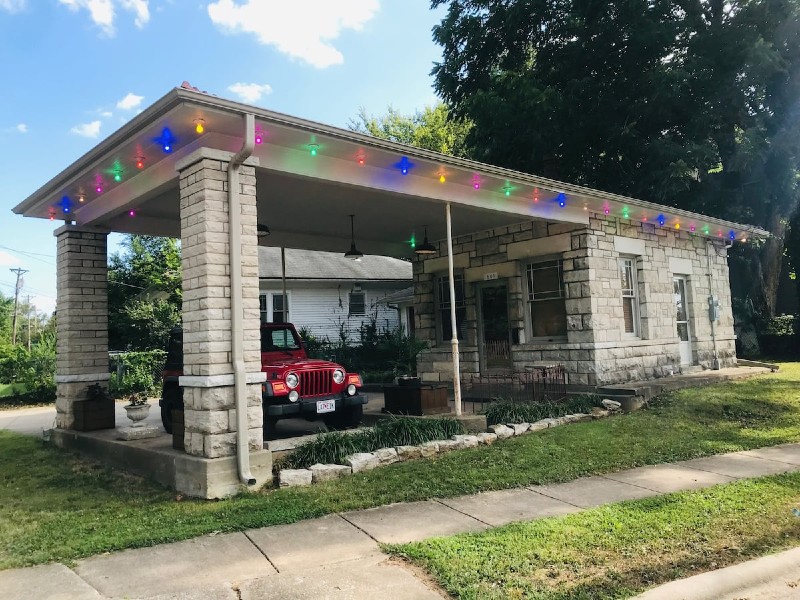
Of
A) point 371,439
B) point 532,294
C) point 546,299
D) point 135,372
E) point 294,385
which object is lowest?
point 371,439

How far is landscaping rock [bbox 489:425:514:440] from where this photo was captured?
7.78 metres

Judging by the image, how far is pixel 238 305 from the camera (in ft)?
19.1

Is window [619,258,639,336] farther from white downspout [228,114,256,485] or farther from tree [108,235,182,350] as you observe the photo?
tree [108,235,182,350]

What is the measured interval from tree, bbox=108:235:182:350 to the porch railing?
13644mm

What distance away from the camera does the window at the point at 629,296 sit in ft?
37.9

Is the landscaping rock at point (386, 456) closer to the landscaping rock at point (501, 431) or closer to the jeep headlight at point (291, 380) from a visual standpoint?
the jeep headlight at point (291, 380)

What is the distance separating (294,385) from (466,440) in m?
2.30

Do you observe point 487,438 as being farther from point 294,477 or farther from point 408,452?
point 294,477

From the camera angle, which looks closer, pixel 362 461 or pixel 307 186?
pixel 362 461

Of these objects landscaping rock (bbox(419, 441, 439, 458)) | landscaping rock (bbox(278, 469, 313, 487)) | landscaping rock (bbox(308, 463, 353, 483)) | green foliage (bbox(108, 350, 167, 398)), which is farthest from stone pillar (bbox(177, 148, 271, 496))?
green foliage (bbox(108, 350, 167, 398))

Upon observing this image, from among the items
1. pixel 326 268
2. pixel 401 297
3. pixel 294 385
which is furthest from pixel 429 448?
pixel 326 268

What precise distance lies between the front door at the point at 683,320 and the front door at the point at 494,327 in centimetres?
415

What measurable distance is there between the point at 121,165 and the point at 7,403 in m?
13.7

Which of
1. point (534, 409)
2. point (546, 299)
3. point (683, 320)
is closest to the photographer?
point (534, 409)
